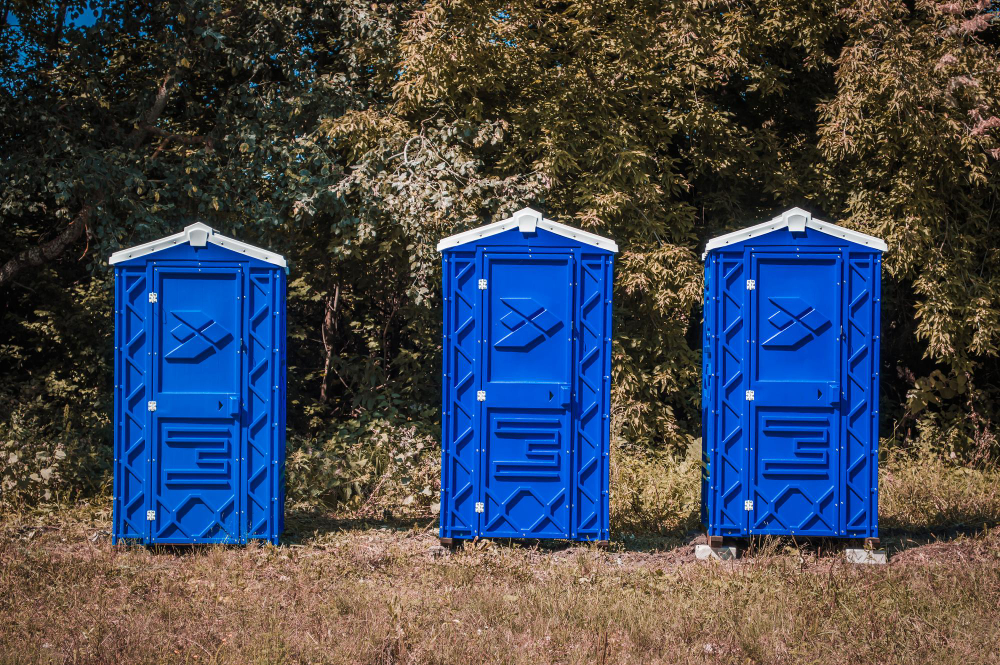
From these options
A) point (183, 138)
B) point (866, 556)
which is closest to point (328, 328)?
point (183, 138)

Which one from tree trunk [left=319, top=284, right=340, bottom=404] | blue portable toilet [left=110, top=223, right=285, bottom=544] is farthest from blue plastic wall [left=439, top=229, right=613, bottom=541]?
tree trunk [left=319, top=284, right=340, bottom=404]

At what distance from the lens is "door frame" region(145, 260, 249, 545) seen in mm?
6098

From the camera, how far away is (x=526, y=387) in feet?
20.1

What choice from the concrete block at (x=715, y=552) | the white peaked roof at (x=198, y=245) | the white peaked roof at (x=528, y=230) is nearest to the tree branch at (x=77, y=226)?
the white peaked roof at (x=198, y=245)

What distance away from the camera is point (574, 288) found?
610cm

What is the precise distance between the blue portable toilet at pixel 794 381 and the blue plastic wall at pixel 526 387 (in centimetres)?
89

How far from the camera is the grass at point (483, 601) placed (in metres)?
4.52

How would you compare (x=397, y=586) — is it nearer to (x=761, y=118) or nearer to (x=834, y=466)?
(x=834, y=466)

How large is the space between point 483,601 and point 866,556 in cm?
300

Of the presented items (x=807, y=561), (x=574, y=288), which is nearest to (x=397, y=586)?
(x=574, y=288)

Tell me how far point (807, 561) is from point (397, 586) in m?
2.90

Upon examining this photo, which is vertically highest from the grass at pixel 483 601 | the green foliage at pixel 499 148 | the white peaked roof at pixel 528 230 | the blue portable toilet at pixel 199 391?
the green foliage at pixel 499 148

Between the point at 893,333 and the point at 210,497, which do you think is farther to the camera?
the point at 893,333

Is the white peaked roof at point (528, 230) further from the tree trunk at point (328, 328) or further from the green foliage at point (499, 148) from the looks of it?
the tree trunk at point (328, 328)
